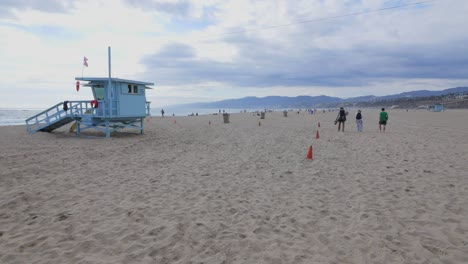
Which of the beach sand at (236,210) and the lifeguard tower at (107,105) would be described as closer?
the beach sand at (236,210)

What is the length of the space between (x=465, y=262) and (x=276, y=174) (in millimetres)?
5395

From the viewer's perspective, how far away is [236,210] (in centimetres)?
593

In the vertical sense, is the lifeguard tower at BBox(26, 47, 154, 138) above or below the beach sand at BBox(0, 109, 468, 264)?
above

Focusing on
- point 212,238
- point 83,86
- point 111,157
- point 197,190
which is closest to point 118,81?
point 83,86

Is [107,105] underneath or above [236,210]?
above

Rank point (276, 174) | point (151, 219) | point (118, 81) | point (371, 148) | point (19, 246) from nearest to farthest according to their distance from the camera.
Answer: point (19, 246)
point (151, 219)
point (276, 174)
point (371, 148)
point (118, 81)

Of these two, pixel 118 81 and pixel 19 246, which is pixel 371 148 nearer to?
pixel 19 246

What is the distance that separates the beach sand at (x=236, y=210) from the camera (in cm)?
424

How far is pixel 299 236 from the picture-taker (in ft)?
15.5

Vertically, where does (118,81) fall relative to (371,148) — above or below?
above

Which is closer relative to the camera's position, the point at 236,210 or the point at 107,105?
the point at 236,210

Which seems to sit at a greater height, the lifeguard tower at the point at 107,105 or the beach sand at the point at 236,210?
the lifeguard tower at the point at 107,105

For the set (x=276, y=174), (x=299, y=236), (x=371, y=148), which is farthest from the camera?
(x=371, y=148)

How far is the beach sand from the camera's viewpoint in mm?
4242
